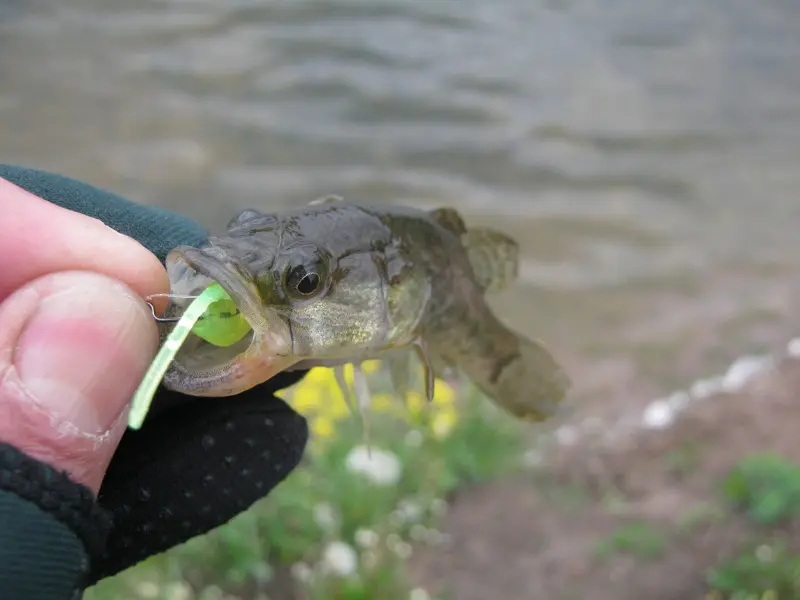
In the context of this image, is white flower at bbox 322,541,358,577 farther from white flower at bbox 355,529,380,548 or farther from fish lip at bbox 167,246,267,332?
fish lip at bbox 167,246,267,332

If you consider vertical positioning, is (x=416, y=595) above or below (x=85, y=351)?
below

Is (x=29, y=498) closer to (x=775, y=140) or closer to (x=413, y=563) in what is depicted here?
(x=413, y=563)

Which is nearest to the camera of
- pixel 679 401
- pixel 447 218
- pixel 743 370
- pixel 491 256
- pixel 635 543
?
pixel 447 218

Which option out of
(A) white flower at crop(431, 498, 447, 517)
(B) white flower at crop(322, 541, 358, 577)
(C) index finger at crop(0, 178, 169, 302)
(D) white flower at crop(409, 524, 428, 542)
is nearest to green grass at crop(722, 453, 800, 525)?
(A) white flower at crop(431, 498, 447, 517)

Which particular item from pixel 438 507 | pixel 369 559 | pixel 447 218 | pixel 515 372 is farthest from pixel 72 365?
pixel 438 507

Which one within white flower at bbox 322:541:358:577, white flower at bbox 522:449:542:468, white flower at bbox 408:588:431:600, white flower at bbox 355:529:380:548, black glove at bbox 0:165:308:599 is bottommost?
white flower at bbox 522:449:542:468

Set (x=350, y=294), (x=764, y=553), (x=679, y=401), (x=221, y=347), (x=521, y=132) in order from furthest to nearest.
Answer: (x=521, y=132) → (x=679, y=401) → (x=764, y=553) → (x=350, y=294) → (x=221, y=347)

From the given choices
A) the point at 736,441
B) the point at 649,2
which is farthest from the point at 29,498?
the point at 649,2

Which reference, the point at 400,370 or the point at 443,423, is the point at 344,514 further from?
the point at 400,370
